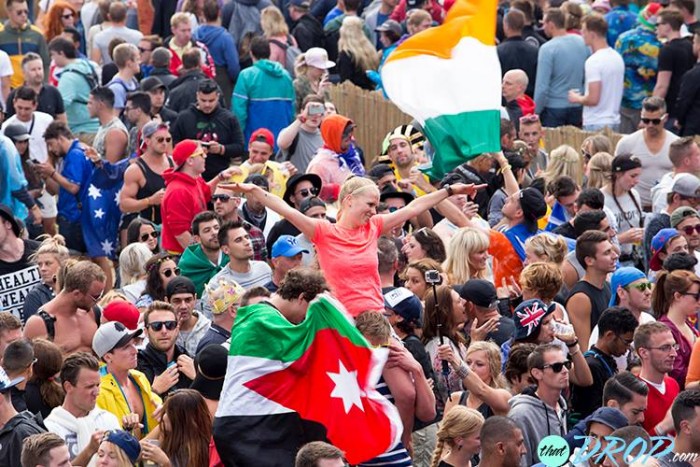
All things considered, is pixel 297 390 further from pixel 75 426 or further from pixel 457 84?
pixel 457 84

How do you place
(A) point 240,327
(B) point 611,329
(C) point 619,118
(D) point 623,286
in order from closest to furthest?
(A) point 240,327
(B) point 611,329
(D) point 623,286
(C) point 619,118

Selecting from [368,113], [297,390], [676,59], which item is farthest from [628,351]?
[368,113]

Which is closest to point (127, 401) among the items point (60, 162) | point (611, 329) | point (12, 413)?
point (12, 413)

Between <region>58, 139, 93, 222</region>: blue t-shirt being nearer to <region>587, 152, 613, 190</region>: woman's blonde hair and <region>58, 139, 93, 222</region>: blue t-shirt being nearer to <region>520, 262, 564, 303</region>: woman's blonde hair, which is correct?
<region>587, 152, 613, 190</region>: woman's blonde hair

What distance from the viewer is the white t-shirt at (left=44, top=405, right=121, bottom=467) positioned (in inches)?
358

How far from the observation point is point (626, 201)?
46.4 feet

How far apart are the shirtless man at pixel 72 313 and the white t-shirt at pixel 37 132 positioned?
17.3ft

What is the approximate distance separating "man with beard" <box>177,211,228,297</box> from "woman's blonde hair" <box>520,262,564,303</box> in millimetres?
2654

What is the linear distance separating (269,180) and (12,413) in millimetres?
5830

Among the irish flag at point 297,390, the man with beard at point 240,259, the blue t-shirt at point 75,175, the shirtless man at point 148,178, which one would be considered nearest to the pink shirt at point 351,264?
the irish flag at point 297,390

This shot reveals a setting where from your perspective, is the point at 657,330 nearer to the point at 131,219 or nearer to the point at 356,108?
the point at 131,219

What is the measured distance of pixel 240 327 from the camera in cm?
859

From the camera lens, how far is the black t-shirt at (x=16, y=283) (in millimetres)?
12234

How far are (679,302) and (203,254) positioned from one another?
3.74 m
